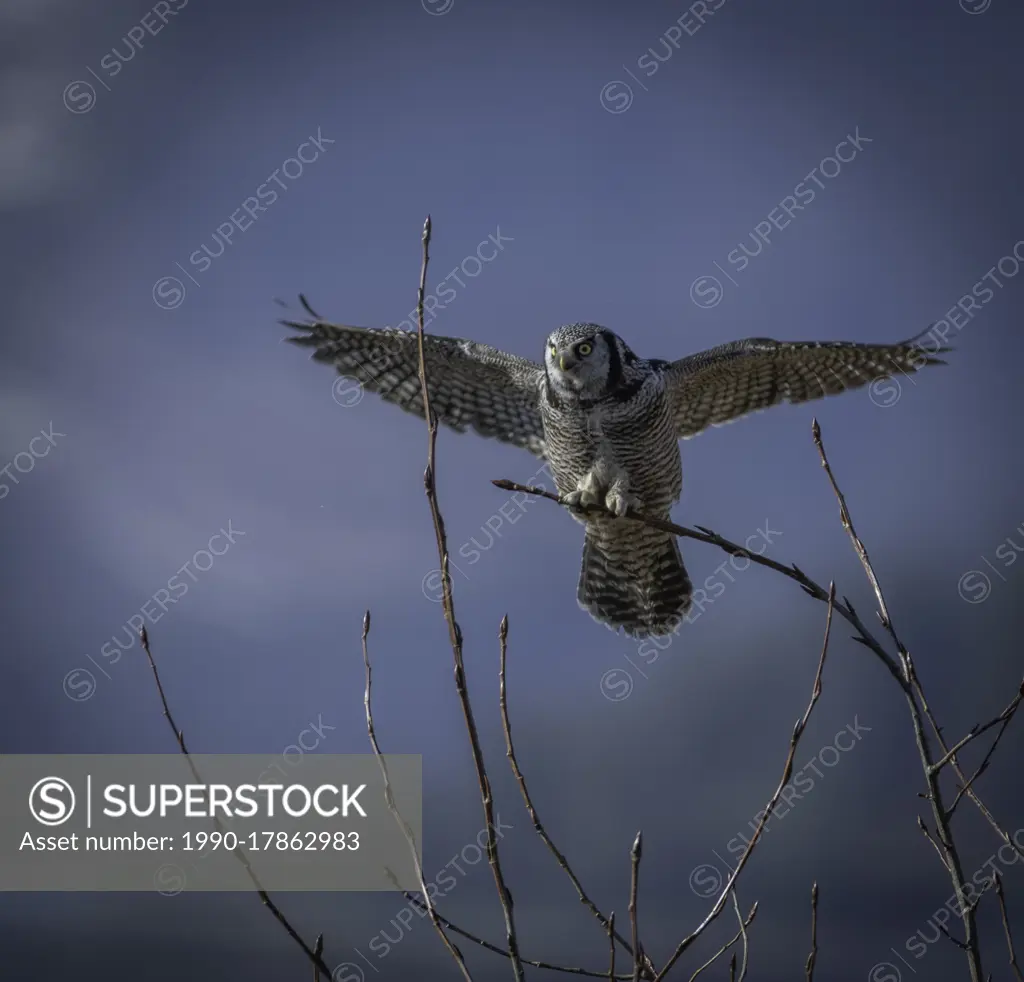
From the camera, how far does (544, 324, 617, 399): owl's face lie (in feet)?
17.3

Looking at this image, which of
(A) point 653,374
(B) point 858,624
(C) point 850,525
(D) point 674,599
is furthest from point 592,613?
(B) point 858,624

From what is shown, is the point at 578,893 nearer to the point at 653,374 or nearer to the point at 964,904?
the point at 964,904

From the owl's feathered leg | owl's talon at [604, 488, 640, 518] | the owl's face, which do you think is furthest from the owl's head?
owl's talon at [604, 488, 640, 518]

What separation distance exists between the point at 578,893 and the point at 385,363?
4.40 metres

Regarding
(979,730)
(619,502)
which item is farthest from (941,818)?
(619,502)

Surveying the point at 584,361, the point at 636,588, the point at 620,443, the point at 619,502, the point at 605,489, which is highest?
the point at 584,361

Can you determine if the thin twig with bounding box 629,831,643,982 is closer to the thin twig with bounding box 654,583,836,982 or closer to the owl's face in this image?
the thin twig with bounding box 654,583,836,982

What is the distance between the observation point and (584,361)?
5305mm

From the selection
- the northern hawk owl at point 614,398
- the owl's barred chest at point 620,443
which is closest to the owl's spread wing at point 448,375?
the northern hawk owl at point 614,398

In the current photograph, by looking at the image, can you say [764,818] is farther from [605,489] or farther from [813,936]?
[605,489]

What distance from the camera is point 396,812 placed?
212 centimetres

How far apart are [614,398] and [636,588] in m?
1.29

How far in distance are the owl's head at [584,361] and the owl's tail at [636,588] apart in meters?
0.99

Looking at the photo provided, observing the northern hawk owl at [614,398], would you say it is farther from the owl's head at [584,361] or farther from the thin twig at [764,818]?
the thin twig at [764,818]
